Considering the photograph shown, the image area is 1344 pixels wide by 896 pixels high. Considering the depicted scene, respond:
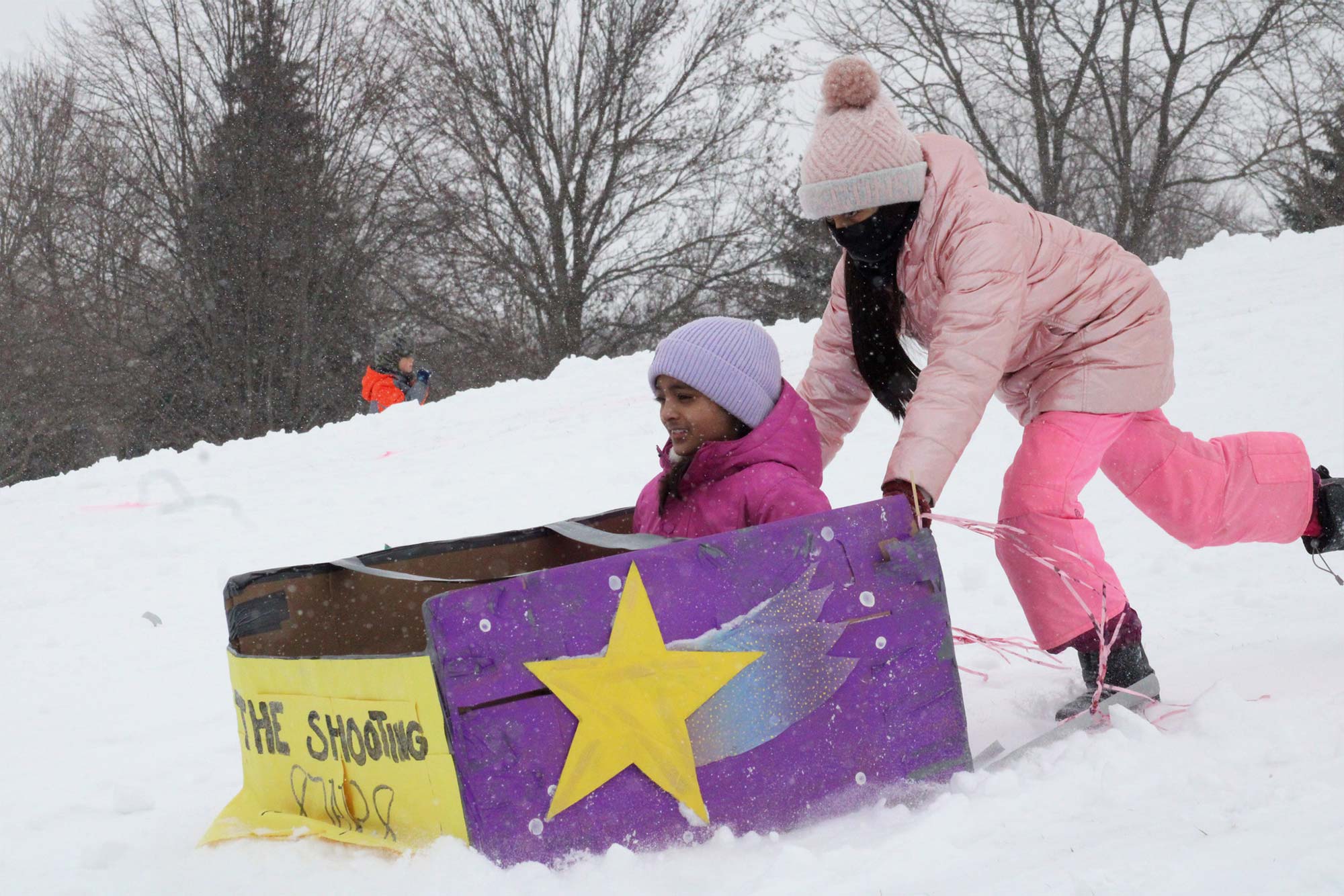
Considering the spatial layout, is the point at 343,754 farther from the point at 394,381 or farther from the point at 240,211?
the point at 240,211

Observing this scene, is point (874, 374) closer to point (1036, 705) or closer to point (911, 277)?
point (911, 277)

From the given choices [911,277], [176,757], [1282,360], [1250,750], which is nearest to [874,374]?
[911,277]

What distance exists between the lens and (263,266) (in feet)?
60.6

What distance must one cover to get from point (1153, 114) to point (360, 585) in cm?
1903

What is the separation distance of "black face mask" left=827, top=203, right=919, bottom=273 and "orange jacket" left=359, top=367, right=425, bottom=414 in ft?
36.0

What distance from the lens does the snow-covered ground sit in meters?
1.86

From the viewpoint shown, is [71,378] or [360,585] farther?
[71,378]

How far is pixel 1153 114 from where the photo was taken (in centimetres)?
1892

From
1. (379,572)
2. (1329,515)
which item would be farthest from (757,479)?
(1329,515)

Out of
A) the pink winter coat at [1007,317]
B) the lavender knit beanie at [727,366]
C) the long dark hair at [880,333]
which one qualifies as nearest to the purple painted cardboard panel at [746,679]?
the pink winter coat at [1007,317]

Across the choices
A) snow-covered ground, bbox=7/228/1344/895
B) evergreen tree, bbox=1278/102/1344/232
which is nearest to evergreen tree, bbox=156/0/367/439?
snow-covered ground, bbox=7/228/1344/895

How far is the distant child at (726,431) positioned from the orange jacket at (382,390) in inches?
425

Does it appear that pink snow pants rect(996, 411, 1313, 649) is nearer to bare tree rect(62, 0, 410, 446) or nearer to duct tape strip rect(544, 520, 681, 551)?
duct tape strip rect(544, 520, 681, 551)

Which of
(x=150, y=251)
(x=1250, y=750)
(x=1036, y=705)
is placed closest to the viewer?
(x=1250, y=750)
